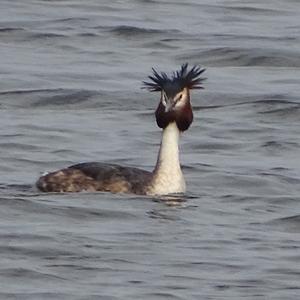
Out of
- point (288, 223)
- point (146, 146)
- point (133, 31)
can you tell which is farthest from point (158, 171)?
point (133, 31)

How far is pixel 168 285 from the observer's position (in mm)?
12820

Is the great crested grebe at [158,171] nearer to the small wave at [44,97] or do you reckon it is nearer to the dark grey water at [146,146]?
the dark grey water at [146,146]

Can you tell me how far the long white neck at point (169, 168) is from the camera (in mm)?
16016

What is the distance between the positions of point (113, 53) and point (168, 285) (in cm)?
1204

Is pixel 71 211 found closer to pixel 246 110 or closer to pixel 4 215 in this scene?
pixel 4 215

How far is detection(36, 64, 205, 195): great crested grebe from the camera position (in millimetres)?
15875

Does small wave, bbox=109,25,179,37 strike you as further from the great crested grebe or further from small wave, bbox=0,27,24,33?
the great crested grebe

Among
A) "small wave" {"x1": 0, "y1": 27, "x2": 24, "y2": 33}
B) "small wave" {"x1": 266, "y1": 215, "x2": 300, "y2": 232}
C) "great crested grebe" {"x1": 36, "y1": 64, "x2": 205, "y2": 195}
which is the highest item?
"small wave" {"x1": 0, "y1": 27, "x2": 24, "y2": 33}

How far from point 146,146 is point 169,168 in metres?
2.90

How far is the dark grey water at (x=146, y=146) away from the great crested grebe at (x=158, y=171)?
0.35ft

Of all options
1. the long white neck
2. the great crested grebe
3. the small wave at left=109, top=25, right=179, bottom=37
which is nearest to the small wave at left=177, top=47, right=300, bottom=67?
the small wave at left=109, top=25, right=179, bottom=37

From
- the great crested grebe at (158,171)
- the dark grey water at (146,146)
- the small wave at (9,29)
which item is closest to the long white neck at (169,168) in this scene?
the great crested grebe at (158,171)

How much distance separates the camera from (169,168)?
16.0 m

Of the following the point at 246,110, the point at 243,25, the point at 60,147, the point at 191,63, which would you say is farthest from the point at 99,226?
the point at 243,25
